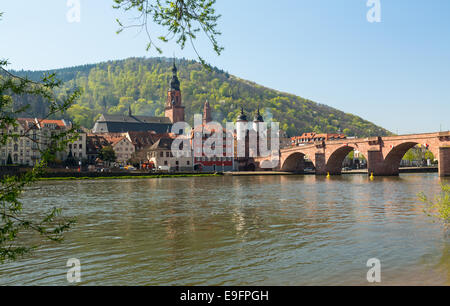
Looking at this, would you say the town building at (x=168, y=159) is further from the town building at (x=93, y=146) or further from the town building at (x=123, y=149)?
the town building at (x=93, y=146)

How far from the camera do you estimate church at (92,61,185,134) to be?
473 feet

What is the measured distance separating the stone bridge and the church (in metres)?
56.5

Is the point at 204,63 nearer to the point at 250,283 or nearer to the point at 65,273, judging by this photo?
the point at 250,283

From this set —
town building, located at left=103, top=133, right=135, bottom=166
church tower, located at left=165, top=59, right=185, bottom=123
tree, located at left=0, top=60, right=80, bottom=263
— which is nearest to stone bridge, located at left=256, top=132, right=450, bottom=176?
town building, located at left=103, top=133, right=135, bottom=166

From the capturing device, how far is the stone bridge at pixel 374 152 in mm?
60812

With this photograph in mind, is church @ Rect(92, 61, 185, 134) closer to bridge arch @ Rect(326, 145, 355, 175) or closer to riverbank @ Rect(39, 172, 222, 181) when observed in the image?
riverbank @ Rect(39, 172, 222, 181)

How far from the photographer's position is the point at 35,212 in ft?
78.2

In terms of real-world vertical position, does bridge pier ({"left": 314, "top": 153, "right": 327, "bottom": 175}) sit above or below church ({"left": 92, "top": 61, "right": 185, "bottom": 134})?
below

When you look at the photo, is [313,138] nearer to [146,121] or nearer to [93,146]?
[146,121]

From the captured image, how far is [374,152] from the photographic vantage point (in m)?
73.9

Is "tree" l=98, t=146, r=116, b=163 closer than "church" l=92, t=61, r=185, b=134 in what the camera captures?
Yes

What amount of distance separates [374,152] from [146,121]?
96225 millimetres
